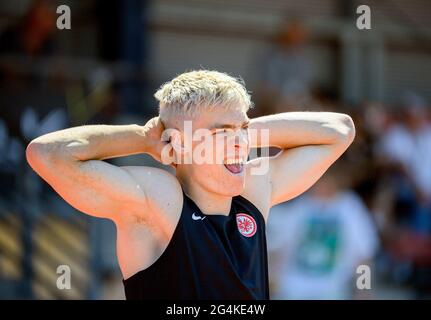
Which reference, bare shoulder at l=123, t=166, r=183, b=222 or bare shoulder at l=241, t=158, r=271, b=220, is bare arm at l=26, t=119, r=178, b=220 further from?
A: bare shoulder at l=241, t=158, r=271, b=220

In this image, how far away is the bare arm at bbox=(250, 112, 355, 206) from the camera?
390 cm

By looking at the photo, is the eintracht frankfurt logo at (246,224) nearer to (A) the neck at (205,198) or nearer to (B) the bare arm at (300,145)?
(A) the neck at (205,198)

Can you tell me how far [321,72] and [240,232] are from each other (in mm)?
8716

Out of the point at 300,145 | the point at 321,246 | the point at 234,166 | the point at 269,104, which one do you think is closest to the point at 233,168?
the point at 234,166

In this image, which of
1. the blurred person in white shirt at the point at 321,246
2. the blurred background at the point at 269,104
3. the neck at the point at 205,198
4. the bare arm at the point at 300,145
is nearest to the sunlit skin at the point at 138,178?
the neck at the point at 205,198

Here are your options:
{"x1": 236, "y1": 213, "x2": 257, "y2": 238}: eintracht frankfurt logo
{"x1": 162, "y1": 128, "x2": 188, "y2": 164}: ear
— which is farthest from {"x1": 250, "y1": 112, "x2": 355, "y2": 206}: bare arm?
{"x1": 162, "y1": 128, "x2": 188, "y2": 164}: ear

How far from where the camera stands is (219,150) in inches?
140

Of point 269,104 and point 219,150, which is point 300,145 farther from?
point 269,104

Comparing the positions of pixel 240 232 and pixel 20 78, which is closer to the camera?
pixel 240 232

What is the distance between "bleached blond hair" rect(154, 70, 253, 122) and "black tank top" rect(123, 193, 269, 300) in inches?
13.8

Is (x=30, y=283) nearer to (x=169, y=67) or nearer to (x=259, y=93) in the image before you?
(x=259, y=93)

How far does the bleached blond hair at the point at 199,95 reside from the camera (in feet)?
11.6
